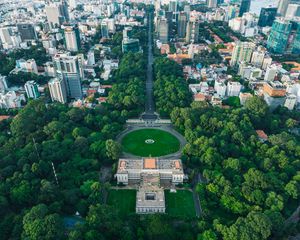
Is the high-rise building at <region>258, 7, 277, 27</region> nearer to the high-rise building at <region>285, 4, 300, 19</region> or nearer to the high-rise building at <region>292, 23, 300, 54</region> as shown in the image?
the high-rise building at <region>285, 4, 300, 19</region>

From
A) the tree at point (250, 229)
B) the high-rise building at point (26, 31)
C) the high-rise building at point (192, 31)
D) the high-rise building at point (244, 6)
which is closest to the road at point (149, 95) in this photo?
the high-rise building at point (192, 31)

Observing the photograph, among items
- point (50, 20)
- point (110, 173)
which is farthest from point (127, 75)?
point (50, 20)

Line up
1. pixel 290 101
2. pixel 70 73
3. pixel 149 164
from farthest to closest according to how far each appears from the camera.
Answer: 1. pixel 70 73
2. pixel 290 101
3. pixel 149 164

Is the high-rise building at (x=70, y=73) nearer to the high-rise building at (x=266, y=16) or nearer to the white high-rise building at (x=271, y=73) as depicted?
the white high-rise building at (x=271, y=73)

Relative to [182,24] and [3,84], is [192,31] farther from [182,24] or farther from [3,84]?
[3,84]

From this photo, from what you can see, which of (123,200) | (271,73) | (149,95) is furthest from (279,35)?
(123,200)

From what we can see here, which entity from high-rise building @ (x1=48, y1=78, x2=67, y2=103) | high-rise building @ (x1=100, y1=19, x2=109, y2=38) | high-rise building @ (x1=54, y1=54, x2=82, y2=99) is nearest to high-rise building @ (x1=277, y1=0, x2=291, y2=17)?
high-rise building @ (x1=100, y1=19, x2=109, y2=38)
